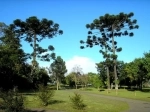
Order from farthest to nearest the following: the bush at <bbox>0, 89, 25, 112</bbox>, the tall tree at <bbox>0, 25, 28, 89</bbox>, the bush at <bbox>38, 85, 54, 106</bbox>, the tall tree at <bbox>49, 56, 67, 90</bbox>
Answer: the tall tree at <bbox>49, 56, 67, 90</bbox>
the tall tree at <bbox>0, 25, 28, 89</bbox>
the bush at <bbox>38, 85, 54, 106</bbox>
the bush at <bbox>0, 89, 25, 112</bbox>

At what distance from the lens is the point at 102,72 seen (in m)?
89.1

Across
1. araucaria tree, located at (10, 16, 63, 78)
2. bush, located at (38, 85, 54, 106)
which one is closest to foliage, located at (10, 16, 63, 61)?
araucaria tree, located at (10, 16, 63, 78)

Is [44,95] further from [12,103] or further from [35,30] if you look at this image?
[35,30]

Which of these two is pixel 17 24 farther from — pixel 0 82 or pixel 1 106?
pixel 1 106

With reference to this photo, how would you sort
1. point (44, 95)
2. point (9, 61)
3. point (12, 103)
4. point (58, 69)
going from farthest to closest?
1. point (58, 69)
2. point (9, 61)
3. point (44, 95)
4. point (12, 103)

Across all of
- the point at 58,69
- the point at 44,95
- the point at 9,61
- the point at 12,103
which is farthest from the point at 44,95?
the point at 58,69

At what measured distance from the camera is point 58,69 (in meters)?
109

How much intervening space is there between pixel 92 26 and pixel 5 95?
42502 mm

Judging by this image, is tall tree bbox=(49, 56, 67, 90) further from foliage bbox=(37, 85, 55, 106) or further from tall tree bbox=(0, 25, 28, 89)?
foliage bbox=(37, 85, 55, 106)

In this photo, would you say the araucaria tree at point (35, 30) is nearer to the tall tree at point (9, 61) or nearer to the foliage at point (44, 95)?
the tall tree at point (9, 61)

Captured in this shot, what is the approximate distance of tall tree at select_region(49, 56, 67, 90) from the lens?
10456 centimetres

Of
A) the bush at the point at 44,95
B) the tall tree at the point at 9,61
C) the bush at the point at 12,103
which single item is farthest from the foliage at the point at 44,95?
the tall tree at the point at 9,61

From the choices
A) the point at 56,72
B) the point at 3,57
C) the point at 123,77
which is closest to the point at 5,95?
the point at 3,57

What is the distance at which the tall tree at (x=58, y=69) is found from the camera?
105 metres
